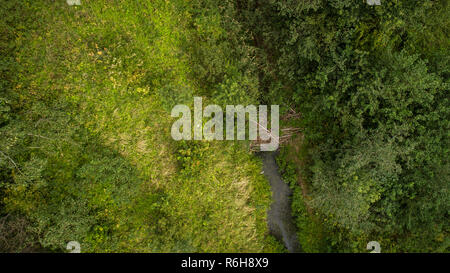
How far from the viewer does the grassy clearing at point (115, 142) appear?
8164 millimetres

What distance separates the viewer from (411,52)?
8.61 metres

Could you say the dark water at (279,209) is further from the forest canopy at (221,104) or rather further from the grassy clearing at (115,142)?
the grassy clearing at (115,142)

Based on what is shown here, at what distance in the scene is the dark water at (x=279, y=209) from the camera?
959 cm

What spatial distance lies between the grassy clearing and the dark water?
2.28 ft

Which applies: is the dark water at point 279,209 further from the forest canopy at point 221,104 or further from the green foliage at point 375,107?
the green foliage at point 375,107

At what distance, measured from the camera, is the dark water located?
9.59 meters

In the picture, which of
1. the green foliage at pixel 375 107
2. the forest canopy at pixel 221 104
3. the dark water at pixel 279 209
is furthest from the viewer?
Result: the dark water at pixel 279 209

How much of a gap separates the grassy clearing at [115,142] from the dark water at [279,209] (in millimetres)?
Answer: 694

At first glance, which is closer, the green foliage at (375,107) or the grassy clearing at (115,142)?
the green foliage at (375,107)

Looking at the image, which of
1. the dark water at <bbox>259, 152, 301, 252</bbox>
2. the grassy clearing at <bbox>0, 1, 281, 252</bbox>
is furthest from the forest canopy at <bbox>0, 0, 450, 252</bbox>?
the dark water at <bbox>259, 152, 301, 252</bbox>

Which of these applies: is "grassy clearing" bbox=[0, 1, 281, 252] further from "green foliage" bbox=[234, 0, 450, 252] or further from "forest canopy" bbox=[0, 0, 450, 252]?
"green foliage" bbox=[234, 0, 450, 252]

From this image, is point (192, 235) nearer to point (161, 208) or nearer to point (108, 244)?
point (161, 208)

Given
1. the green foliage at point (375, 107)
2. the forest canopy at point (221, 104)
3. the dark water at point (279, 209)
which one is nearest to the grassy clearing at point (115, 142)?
the forest canopy at point (221, 104)

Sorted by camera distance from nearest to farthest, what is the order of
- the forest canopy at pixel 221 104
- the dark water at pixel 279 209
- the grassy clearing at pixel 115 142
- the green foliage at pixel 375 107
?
the green foliage at pixel 375 107 → the forest canopy at pixel 221 104 → the grassy clearing at pixel 115 142 → the dark water at pixel 279 209
